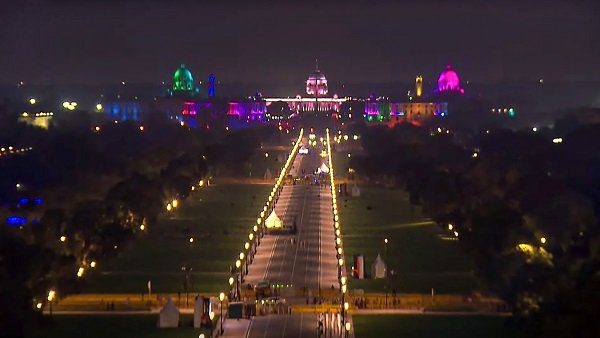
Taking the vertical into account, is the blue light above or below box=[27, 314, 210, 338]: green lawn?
above

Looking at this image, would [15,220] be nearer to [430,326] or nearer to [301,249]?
[301,249]

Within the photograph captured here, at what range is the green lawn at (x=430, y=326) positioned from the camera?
32.6m

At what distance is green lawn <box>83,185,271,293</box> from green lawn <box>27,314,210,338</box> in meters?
4.14

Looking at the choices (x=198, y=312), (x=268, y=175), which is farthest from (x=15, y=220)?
(x=268, y=175)

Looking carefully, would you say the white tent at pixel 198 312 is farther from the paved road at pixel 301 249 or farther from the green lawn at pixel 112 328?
the paved road at pixel 301 249

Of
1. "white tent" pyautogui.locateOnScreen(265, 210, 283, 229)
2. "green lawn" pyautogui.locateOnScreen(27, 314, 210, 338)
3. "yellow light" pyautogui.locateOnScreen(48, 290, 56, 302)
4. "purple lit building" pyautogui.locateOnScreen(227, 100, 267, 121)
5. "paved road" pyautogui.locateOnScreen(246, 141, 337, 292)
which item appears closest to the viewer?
"green lawn" pyautogui.locateOnScreen(27, 314, 210, 338)

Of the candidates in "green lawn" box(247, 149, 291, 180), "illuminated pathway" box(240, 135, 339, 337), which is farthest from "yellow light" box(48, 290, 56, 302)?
"green lawn" box(247, 149, 291, 180)

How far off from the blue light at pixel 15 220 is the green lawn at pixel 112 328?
57.8 feet

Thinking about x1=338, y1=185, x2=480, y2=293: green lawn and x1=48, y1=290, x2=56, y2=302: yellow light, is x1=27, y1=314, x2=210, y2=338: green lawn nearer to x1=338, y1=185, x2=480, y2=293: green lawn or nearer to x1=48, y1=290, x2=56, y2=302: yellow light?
x1=48, y1=290, x2=56, y2=302: yellow light

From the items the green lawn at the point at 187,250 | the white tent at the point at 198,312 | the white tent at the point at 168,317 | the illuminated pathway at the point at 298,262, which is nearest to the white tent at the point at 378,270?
the illuminated pathway at the point at 298,262

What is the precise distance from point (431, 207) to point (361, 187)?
64.2 feet

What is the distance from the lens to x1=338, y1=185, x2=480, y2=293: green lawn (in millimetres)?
40500

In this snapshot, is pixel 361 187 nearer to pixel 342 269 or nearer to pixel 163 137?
pixel 342 269

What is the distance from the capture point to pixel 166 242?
164ft
